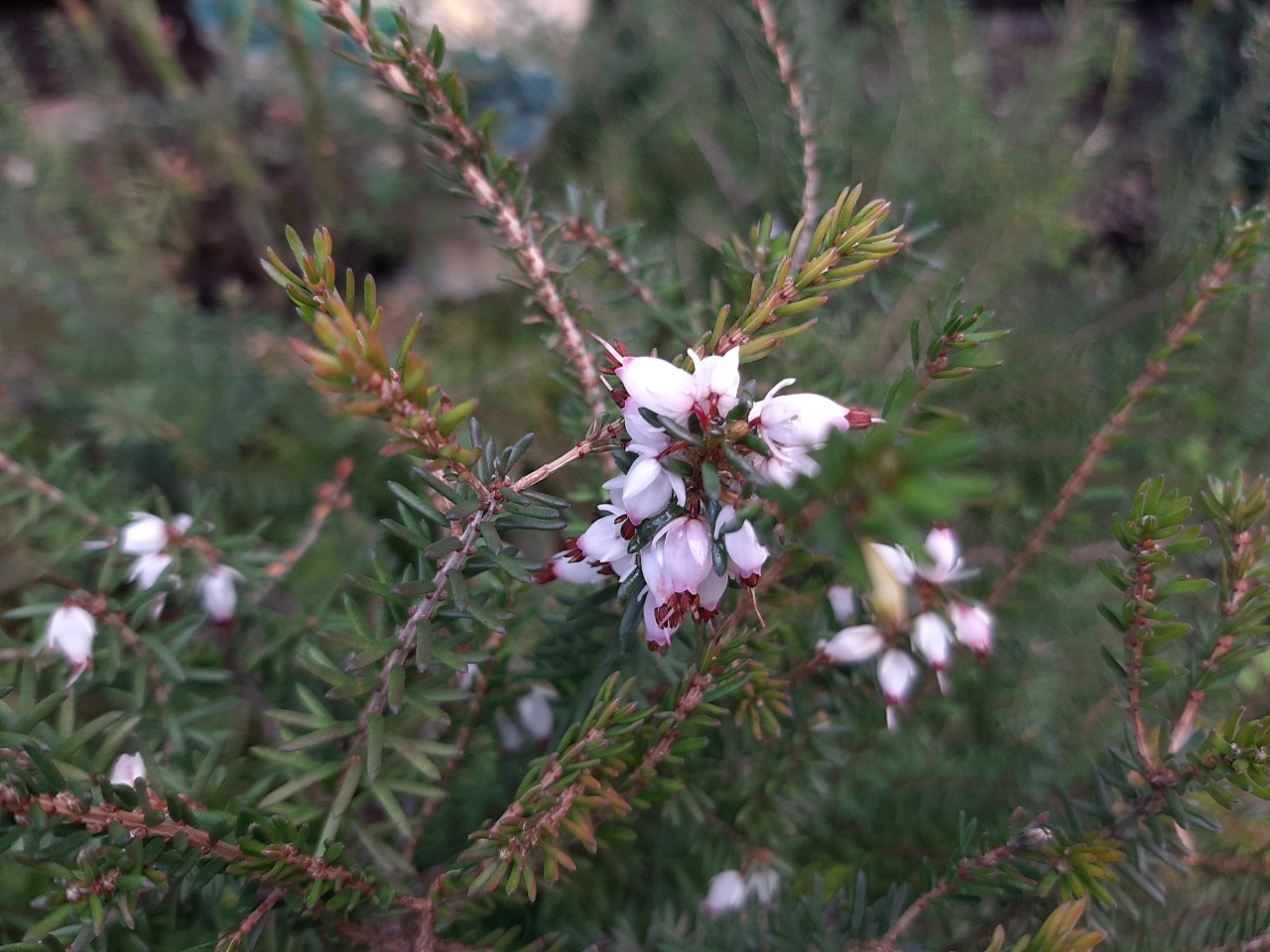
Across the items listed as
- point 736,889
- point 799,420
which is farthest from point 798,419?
point 736,889

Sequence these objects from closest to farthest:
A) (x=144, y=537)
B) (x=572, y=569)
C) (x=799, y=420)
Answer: (x=799, y=420), (x=572, y=569), (x=144, y=537)

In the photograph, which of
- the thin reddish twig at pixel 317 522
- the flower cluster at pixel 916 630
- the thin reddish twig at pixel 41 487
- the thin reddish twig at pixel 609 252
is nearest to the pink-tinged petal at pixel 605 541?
the flower cluster at pixel 916 630

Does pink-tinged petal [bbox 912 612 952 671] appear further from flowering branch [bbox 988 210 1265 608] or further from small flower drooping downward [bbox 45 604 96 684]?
small flower drooping downward [bbox 45 604 96 684]

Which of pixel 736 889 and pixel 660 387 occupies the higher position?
pixel 660 387

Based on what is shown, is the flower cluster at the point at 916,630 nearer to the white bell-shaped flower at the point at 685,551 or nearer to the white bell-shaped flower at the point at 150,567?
the white bell-shaped flower at the point at 685,551

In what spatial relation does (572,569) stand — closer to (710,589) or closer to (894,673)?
(710,589)
